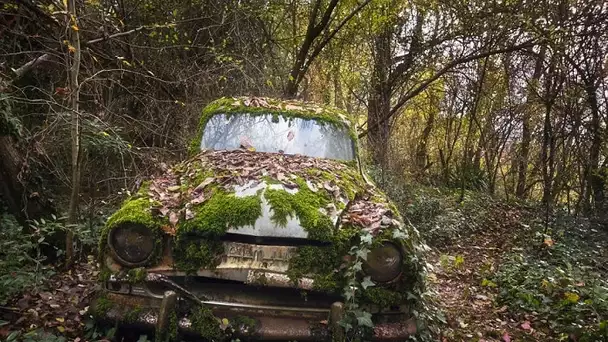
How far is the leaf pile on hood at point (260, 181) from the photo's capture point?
320 centimetres

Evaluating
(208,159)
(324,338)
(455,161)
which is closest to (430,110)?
(455,161)

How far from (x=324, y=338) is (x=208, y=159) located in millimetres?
2134

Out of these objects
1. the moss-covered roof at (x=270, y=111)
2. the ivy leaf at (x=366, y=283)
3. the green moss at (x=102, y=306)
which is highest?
the moss-covered roof at (x=270, y=111)

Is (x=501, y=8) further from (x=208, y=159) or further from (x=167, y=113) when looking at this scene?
(x=208, y=159)

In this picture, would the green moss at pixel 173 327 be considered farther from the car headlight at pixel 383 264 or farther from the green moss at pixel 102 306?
the car headlight at pixel 383 264

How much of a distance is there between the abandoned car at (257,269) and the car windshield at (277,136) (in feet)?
4.72

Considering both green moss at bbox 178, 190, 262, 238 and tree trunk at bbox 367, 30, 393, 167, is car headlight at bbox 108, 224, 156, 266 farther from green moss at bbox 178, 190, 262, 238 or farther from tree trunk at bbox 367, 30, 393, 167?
tree trunk at bbox 367, 30, 393, 167

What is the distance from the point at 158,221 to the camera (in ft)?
9.80

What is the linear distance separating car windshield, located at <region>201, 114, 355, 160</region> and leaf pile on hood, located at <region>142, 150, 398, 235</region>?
229 mm

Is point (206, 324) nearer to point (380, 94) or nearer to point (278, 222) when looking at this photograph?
point (278, 222)

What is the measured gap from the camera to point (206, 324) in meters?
2.76

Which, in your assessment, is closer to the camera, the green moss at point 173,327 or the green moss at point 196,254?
the green moss at point 173,327

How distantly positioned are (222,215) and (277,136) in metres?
1.94

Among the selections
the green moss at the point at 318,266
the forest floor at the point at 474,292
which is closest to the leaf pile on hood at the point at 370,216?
A: the green moss at the point at 318,266
